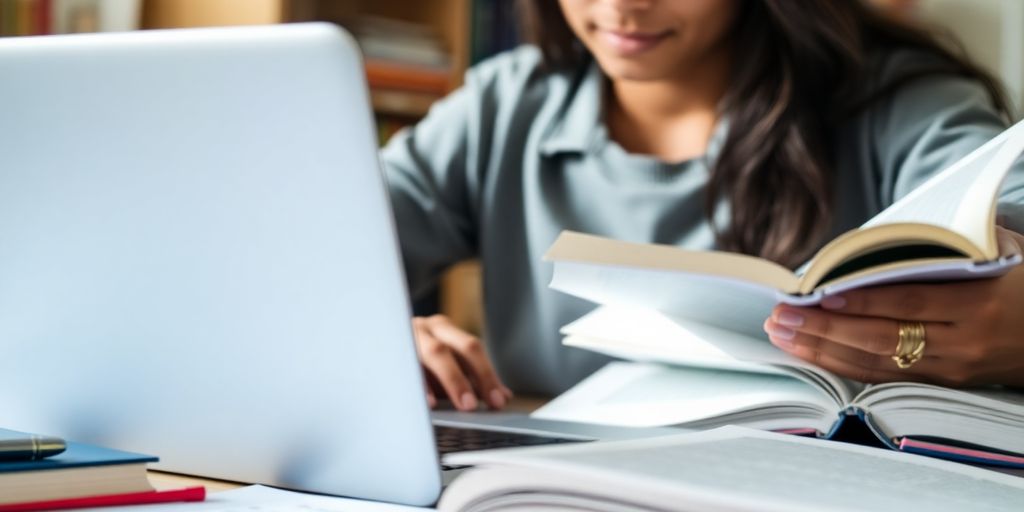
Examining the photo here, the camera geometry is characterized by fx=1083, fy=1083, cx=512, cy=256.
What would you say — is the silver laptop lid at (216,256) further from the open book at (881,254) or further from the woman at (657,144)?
the woman at (657,144)

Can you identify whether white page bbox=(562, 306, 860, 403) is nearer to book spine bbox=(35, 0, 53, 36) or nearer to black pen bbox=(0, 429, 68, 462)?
black pen bbox=(0, 429, 68, 462)

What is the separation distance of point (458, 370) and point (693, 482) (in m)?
0.52

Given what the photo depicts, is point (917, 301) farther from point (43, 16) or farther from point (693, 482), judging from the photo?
point (43, 16)

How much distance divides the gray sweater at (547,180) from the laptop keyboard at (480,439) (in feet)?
1.89

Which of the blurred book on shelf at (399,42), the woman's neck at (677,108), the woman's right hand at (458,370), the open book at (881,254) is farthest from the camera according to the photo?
the blurred book on shelf at (399,42)

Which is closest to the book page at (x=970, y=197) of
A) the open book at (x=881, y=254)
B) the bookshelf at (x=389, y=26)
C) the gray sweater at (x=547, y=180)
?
the open book at (x=881, y=254)

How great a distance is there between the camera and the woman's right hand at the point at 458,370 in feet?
3.01

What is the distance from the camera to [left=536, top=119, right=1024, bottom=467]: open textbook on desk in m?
0.58

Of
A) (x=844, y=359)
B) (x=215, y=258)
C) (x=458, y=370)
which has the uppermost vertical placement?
(x=215, y=258)

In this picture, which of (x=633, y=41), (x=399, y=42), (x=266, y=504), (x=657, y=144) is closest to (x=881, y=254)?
(x=266, y=504)

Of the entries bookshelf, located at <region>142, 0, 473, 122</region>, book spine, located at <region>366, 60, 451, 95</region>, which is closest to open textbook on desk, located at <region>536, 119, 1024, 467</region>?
bookshelf, located at <region>142, 0, 473, 122</region>

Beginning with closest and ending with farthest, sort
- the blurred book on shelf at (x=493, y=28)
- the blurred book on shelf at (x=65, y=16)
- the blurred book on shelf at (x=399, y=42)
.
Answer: the blurred book on shelf at (x=65, y=16)
the blurred book on shelf at (x=399, y=42)
the blurred book on shelf at (x=493, y=28)

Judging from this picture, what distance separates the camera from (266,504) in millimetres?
512

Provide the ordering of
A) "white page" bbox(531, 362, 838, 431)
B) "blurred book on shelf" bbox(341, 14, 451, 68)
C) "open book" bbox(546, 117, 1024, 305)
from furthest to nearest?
"blurred book on shelf" bbox(341, 14, 451, 68)
"white page" bbox(531, 362, 838, 431)
"open book" bbox(546, 117, 1024, 305)
